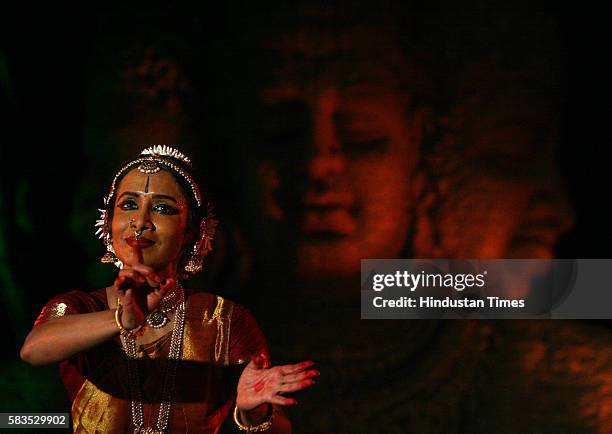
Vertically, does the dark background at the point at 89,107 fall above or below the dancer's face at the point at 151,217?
above

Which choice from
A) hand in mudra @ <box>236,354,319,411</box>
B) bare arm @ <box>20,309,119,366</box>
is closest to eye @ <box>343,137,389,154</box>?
hand in mudra @ <box>236,354,319,411</box>

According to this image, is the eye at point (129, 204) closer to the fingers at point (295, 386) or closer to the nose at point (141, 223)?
the nose at point (141, 223)

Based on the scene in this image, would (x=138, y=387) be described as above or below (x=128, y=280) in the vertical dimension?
below

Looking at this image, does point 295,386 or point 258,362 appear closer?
point 295,386

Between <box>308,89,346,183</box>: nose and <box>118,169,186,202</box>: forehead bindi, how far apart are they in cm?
64

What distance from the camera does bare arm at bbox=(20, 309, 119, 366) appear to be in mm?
3102

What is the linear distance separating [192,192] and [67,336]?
0.72m

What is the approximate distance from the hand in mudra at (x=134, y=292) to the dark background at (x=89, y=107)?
94 cm

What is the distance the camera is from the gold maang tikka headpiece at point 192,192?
3.54 metres

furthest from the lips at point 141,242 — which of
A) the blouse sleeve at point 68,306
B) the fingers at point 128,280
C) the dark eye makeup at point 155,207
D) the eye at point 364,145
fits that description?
the eye at point 364,145

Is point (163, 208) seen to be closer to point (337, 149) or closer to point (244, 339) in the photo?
point (244, 339)

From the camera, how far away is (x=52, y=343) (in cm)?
320

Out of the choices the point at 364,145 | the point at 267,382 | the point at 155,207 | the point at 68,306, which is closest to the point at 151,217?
the point at 155,207

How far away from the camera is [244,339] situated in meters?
3.56
